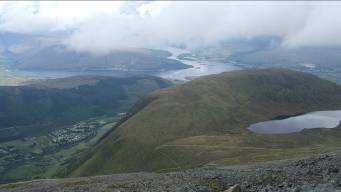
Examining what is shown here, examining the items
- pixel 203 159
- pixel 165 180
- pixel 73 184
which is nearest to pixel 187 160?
pixel 203 159

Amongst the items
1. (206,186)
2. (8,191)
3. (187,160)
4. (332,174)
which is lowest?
(187,160)

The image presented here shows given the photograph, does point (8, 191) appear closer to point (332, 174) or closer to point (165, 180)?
point (165, 180)

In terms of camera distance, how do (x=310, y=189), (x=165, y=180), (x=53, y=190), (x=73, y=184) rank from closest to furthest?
(x=310, y=189)
(x=165, y=180)
(x=53, y=190)
(x=73, y=184)

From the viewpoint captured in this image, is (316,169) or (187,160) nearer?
(316,169)

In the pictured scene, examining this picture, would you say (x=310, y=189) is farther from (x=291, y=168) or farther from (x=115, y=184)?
(x=115, y=184)

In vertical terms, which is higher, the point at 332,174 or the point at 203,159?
the point at 332,174

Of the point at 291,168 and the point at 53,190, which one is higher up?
the point at 291,168

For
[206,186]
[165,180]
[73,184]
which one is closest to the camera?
[206,186]

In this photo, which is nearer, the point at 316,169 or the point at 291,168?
the point at 316,169

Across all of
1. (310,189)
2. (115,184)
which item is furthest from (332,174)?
(115,184)
